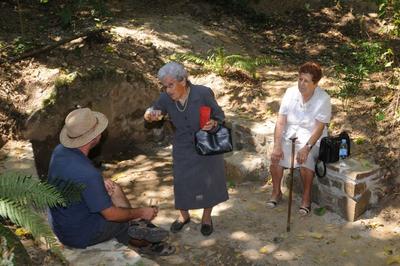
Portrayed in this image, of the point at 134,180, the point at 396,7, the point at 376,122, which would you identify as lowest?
the point at 134,180

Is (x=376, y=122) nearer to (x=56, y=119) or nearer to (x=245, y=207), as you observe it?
(x=245, y=207)

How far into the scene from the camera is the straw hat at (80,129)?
13.4ft

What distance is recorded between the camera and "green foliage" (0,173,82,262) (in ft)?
11.4

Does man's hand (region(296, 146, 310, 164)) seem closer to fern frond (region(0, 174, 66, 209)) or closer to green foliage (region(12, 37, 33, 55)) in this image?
fern frond (region(0, 174, 66, 209))

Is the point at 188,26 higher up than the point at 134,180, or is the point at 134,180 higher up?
the point at 188,26

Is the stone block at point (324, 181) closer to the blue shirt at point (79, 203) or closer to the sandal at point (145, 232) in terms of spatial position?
the sandal at point (145, 232)

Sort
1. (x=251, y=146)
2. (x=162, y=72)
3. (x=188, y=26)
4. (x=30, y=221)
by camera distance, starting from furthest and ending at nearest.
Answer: (x=188, y=26) < (x=251, y=146) < (x=162, y=72) < (x=30, y=221)

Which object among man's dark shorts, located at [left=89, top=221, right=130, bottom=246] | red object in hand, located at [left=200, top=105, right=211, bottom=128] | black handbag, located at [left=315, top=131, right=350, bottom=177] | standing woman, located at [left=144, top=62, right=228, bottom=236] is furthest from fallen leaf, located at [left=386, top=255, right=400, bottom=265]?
man's dark shorts, located at [left=89, top=221, right=130, bottom=246]

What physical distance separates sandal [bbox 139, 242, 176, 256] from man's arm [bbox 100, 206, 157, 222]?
23.2 inches

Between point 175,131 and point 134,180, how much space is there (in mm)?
2470

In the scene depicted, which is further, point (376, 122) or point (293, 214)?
point (376, 122)

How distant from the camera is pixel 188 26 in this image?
10.7 metres

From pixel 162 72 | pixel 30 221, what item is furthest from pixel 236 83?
pixel 30 221

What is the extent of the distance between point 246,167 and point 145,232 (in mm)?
2363
